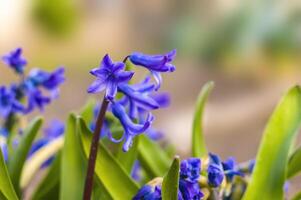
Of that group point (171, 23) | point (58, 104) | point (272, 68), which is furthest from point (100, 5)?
point (58, 104)

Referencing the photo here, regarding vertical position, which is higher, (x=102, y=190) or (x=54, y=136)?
(x=54, y=136)

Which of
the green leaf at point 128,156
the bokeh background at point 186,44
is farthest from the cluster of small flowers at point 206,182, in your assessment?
the bokeh background at point 186,44

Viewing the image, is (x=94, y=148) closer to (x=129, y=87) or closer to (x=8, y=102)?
(x=129, y=87)

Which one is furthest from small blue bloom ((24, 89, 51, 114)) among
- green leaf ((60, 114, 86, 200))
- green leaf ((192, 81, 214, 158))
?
green leaf ((192, 81, 214, 158))

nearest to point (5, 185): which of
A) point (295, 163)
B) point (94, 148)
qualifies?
point (94, 148)

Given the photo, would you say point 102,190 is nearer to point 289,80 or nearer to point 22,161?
point 22,161

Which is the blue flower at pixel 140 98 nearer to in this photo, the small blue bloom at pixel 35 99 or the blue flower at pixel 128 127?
the blue flower at pixel 128 127
